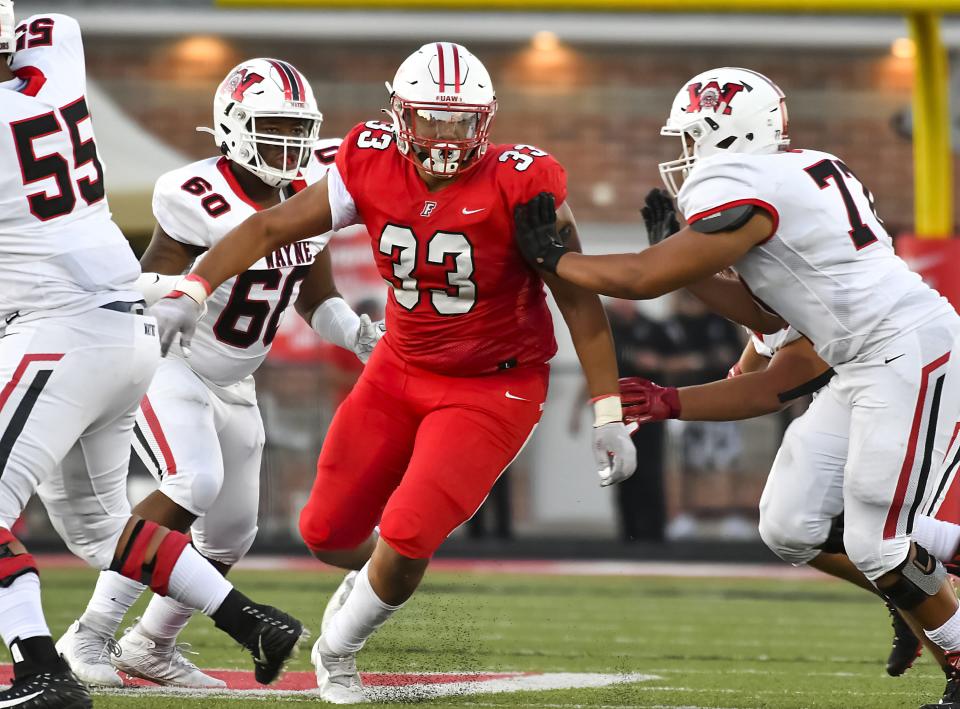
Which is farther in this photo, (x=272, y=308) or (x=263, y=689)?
(x=272, y=308)

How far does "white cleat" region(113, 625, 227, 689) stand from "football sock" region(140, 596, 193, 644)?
0.07ft

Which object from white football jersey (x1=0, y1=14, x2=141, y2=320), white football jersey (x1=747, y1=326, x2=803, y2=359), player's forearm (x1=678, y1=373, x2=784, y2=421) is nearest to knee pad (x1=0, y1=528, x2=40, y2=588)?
white football jersey (x1=0, y1=14, x2=141, y2=320)

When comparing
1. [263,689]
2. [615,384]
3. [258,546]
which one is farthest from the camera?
[258,546]

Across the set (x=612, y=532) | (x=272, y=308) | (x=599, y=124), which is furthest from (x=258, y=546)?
(x=272, y=308)

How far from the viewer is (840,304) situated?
4168mm

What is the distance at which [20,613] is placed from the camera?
12.2 feet

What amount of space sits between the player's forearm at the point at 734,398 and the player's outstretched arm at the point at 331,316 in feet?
3.75

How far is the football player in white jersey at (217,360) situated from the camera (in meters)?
4.89

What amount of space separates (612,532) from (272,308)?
6.40m

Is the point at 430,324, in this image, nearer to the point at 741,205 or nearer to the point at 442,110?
the point at 442,110

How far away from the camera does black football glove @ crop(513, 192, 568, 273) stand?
13.7 ft

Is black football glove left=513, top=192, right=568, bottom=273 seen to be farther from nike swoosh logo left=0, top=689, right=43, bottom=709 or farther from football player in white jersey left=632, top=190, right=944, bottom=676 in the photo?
nike swoosh logo left=0, top=689, right=43, bottom=709

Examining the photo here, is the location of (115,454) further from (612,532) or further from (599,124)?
(599,124)

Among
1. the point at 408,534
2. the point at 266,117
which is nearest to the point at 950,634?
the point at 408,534
